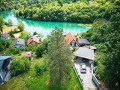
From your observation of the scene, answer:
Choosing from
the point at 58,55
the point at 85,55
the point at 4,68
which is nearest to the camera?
the point at 58,55

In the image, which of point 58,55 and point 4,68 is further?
point 4,68

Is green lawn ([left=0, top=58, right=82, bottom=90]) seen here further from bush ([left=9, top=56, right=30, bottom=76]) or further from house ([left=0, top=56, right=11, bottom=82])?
house ([left=0, top=56, right=11, bottom=82])

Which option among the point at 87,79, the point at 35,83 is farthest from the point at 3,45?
the point at 87,79

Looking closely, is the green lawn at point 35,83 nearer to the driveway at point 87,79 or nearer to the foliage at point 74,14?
the driveway at point 87,79

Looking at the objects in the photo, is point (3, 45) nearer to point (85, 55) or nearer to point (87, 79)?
point (85, 55)

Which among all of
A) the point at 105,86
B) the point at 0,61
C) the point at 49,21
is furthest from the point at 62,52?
the point at 49,21

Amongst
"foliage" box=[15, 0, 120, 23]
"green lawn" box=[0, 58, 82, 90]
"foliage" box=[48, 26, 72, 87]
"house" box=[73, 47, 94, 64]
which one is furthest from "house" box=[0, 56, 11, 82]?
"foliage" box=[15, 0, 120, 23]

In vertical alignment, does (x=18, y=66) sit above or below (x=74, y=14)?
below

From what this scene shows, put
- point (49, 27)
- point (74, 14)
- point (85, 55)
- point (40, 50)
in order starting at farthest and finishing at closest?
point (74, 14)
point (49, 27)
point (40, 50)
point (85, 55)

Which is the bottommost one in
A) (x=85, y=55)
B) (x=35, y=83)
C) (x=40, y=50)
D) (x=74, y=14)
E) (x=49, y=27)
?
(x=35, y=83)
